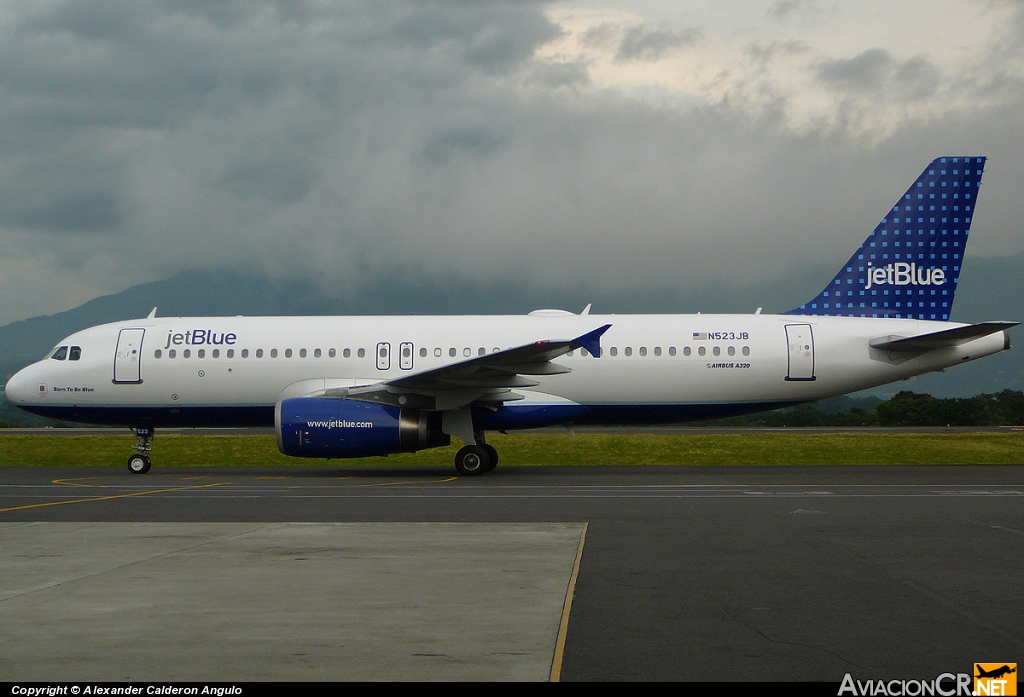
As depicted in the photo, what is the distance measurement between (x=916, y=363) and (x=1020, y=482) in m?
4.83

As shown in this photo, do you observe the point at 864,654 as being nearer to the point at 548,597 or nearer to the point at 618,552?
the point at 548,597

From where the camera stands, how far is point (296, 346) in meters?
23.1

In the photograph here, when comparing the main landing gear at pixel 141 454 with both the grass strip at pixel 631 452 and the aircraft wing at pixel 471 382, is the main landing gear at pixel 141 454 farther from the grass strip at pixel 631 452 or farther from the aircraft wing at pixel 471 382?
the aircraft wing at pixel 471 382

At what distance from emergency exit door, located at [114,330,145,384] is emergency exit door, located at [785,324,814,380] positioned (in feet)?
49.9

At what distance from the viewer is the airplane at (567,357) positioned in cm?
2208

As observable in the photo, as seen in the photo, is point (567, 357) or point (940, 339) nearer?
point (940, 339)

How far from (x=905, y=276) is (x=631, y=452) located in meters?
9.03

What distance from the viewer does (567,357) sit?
22375mm

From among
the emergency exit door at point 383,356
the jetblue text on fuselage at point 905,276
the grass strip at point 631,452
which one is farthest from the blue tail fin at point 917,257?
the emergency exit door at point 383,356

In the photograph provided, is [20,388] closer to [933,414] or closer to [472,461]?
[472,461]

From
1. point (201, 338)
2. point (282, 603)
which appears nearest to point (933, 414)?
point (201, 338)

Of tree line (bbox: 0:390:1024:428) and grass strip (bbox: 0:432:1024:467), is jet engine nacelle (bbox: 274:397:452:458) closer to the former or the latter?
grass strip (bbox: 0:432:1024:467)

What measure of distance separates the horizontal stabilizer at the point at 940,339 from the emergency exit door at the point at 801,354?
1393mm

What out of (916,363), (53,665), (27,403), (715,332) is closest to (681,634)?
(53,665)
